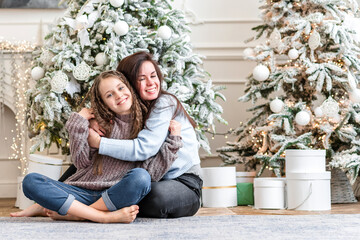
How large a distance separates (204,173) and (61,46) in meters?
1.07

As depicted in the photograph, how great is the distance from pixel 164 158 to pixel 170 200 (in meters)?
0.17

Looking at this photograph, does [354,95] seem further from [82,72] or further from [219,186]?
[82,72]

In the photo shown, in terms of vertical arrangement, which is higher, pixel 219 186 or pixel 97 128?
pixel 97 128

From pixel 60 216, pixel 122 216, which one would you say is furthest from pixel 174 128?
pixel 60 216

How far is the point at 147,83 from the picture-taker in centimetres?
225

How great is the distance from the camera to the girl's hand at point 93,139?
2120 millimetres

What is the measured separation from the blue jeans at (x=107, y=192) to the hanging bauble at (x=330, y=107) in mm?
1325

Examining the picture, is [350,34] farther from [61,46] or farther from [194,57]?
[61,46]

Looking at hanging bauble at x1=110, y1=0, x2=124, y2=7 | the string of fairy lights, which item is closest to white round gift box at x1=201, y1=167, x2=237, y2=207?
hanging bauble at x1=110, y1=0, x2=124, y2=7

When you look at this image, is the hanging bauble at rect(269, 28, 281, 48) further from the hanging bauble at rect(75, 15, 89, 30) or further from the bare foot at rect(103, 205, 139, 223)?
the bare foot at rect(103, 205, 139, 223)

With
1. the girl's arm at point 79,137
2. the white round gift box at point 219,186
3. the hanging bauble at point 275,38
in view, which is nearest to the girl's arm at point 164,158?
the girl's arm at point 79,137

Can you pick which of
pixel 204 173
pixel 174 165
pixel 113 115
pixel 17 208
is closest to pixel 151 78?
pixel 113 115

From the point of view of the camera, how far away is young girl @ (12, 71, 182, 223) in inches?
78.2

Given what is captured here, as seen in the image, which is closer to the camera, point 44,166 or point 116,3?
point 44,166
